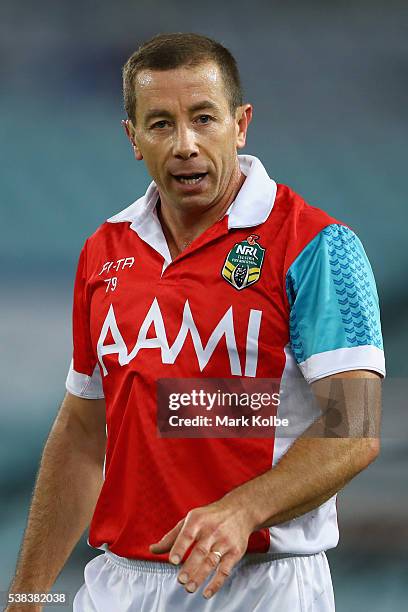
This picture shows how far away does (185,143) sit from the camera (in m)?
1.83

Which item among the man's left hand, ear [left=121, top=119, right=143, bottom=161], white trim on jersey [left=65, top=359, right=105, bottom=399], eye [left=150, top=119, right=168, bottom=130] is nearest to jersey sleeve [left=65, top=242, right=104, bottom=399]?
white trim on jersey [left=65, top=359, right=105, bottom=399]

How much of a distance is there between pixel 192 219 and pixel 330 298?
0.38 metres


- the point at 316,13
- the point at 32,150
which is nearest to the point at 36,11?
the point at 32,150

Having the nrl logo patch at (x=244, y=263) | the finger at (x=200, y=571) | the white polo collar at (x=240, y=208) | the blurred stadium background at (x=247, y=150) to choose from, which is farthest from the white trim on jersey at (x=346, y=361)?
the blurred stadium background at (x=247, y=150)

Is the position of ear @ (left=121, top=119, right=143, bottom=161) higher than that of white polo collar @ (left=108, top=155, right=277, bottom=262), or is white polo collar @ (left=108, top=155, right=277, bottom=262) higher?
ear @ (left=121, top=119, right=143, bottom=161)

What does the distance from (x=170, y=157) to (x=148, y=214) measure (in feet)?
0.61

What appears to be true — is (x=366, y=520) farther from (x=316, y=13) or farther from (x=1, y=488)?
(x=316, y=13)

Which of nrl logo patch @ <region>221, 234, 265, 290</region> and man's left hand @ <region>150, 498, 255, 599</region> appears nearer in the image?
man's left hand @ <region>150, 498, 255, 599</region>

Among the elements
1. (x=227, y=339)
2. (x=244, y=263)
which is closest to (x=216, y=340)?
(x=227, y=339)

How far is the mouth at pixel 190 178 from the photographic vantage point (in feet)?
6.14

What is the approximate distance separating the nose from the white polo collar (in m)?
0.12

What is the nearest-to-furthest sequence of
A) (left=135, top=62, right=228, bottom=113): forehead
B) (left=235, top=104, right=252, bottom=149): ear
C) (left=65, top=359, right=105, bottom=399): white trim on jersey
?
(left=135, top=62, right=228, bottom=113): forehead, (left=235, top=104, right=252, bottom=149): ear, (left=65, top=359, right=105, bottom=399): white trim on jersey

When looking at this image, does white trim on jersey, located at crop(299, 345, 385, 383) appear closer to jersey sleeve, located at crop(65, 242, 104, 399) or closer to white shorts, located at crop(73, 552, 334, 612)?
white shorts, located at crop(73, 552, 334, 612)

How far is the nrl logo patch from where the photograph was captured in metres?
1.76
